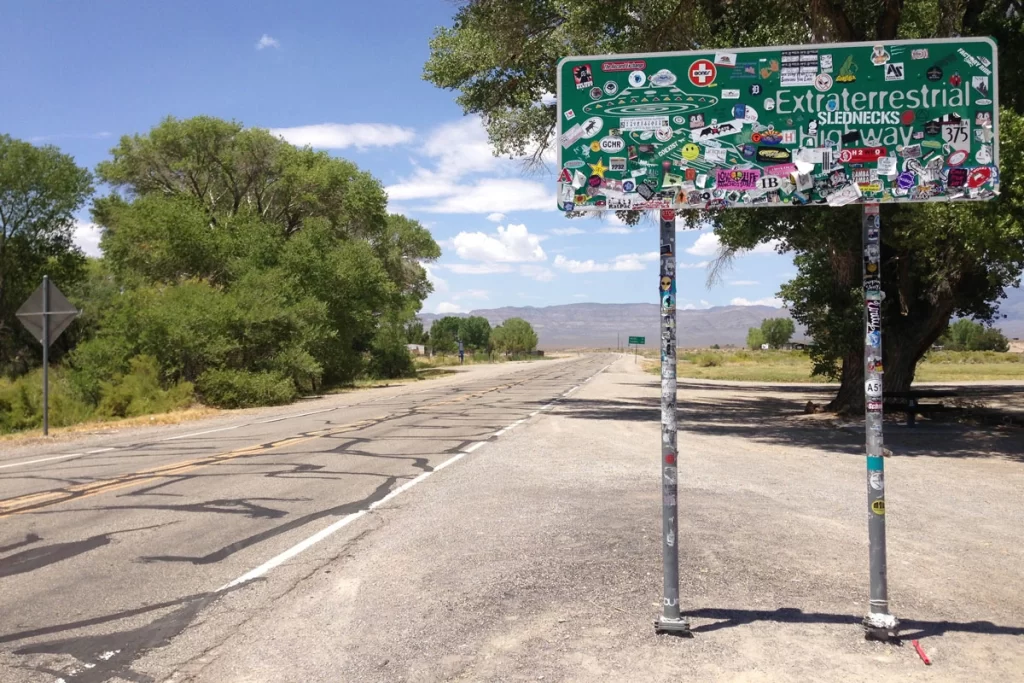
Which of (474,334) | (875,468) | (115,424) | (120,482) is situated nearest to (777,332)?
(474,334)

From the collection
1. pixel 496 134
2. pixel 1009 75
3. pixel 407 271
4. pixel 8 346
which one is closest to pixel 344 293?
pixel 8 346

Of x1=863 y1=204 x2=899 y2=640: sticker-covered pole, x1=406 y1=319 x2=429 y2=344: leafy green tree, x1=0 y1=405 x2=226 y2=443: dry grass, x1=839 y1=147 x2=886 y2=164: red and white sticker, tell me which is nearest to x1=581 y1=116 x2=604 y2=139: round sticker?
x1=839 y1=147 x2=886 y2=164: red and white sticker

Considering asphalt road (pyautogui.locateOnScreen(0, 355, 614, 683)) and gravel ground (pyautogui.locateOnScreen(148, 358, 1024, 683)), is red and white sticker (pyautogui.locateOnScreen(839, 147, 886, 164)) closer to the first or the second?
gravel ground (pyautogui.locateOnScreen(148, 358, 1024, 683))

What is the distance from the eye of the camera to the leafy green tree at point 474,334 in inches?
5305

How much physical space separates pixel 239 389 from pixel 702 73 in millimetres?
27083

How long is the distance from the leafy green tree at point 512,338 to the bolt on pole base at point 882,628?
135611 mm

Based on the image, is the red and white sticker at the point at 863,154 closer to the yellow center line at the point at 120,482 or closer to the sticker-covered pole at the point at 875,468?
the sticker-covered pole at the point at 875,468

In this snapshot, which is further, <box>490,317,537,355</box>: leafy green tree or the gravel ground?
<box>490,317,537,355</box>: leafy green tree

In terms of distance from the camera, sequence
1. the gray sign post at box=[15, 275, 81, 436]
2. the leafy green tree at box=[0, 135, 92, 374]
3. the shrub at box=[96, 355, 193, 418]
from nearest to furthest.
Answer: the gray sign post at box=[15, 275, 81, 436] → the shrub at box=[96, 355, 193, 418] → the leafy green tree at box=[0, 135, 92, 374]

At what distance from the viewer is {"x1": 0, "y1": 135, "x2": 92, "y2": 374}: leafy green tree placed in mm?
36031

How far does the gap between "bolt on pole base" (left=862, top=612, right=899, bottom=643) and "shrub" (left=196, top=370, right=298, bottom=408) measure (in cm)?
2724

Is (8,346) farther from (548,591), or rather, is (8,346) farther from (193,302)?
(548,591)

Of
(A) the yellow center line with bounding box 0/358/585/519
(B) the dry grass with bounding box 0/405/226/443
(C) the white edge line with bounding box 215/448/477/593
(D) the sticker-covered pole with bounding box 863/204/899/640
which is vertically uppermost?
(D) the sticker-covered pole with bounding box 863/204/899/640

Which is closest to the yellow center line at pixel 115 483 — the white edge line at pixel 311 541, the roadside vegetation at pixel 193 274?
the white edge line at pixel 311 541
